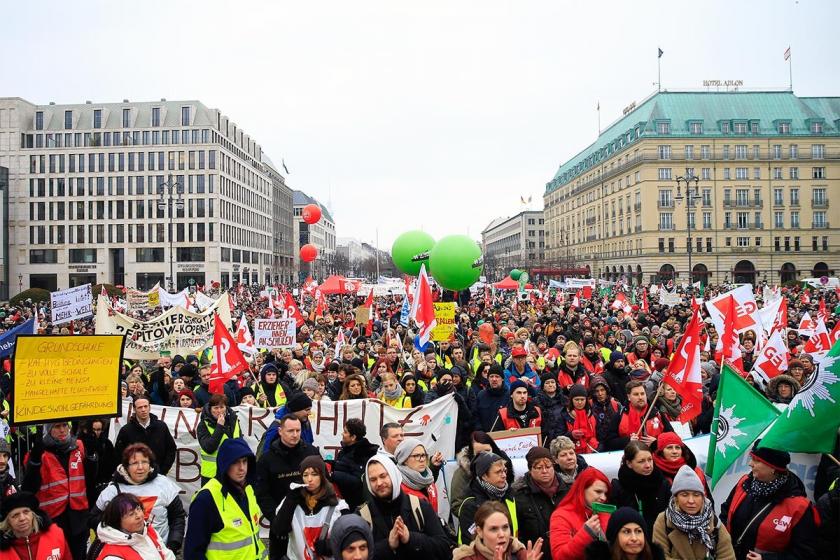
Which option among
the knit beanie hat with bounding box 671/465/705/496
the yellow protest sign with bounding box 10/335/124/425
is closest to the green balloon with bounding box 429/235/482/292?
the yellow protest sign with bounding box 10/335/124/425

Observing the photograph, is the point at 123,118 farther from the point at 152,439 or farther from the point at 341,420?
the point at 152,439

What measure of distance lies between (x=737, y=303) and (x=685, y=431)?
542 cm

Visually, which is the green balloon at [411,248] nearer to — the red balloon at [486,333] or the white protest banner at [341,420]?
the red balloon at [486,333]

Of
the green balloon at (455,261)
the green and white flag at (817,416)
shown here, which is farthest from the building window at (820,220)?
the green and white flag at (817,416)

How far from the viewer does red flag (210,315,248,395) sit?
920 cm

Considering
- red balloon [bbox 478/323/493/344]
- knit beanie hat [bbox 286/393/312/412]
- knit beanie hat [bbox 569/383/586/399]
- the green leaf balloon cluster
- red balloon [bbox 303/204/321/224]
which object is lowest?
knit beanie hat [bbox 569/383/586/399]

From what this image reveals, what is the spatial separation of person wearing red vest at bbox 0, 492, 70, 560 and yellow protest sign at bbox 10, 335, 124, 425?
132cm

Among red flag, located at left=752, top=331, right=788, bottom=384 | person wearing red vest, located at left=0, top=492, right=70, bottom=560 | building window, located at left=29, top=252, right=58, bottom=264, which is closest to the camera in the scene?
person wearing red vest, located at left=0, top=492, right=70, bottom=560

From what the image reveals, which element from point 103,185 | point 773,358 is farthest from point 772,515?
point 103,185

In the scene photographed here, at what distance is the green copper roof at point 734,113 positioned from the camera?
73.3m

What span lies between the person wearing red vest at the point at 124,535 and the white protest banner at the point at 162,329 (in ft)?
27.8

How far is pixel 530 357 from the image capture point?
1064 centimetres

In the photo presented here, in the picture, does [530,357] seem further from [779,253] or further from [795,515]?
[779,253]

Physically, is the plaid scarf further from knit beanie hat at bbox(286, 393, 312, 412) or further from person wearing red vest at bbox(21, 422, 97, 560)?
person wearing red vest at bbox(21, 422, 97, 560)
